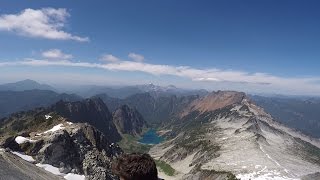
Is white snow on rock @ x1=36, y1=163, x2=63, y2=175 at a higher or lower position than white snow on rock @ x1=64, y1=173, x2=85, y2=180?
higher

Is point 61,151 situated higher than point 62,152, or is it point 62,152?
point 61,151

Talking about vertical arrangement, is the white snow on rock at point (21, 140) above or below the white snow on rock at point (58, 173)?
A: above

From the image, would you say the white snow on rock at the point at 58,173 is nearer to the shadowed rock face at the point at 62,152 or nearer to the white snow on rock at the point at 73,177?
the white snow on rock at the point at 73,177

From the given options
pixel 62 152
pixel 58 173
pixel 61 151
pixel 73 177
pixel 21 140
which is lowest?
pixel 73 177

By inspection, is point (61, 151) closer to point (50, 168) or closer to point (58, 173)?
point (50, 168)

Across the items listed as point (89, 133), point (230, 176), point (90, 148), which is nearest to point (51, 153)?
point (90, 148)

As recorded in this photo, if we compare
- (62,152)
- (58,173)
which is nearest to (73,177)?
(58,173)

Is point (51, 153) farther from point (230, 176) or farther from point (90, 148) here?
point (230, 176)

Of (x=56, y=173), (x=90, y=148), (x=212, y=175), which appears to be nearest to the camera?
(x=56, y=173)

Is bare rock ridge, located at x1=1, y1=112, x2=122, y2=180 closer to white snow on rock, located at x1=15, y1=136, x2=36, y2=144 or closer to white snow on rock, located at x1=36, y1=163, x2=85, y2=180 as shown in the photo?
white snow on rock, located at x1=15, y1=136, x2=36, y2=144

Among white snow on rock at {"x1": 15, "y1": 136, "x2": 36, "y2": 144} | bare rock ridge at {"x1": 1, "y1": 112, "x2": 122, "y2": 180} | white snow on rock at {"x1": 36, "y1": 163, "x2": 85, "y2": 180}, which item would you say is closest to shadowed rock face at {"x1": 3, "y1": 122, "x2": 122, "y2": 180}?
bare rock ridge at {"x1": 1, "y1": 112, "x2": 122, "y2": 180}

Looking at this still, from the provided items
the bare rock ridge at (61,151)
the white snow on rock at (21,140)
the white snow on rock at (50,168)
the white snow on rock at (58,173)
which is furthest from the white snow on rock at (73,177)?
the white snow on rock at (21,140)
